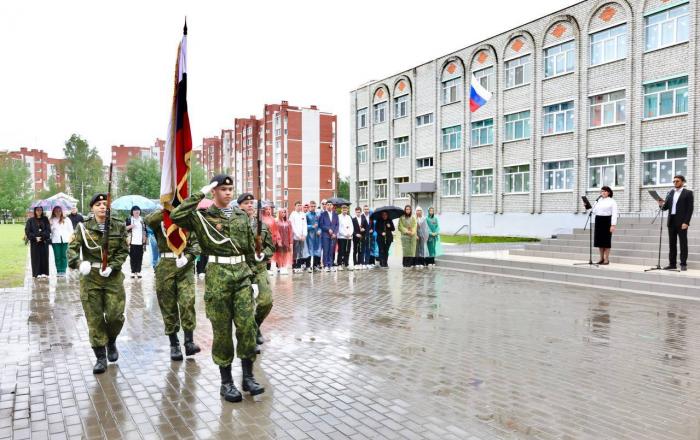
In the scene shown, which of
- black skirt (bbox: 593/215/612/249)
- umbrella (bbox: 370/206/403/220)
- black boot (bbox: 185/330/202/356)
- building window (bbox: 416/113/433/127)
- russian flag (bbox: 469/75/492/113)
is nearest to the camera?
black boot (bbox: 185/330/202/356)

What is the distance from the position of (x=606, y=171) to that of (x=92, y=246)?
81.7 feet

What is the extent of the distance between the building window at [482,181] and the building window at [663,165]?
9619 millimetres

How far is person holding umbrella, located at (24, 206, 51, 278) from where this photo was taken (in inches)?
572

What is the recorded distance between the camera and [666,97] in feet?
75.8

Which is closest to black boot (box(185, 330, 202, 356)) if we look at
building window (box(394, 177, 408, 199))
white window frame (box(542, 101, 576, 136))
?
white window frame (box(542, 101, 576, 136))

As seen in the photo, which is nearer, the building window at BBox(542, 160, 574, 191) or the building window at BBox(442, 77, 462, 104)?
the building window at BBox(542, 160, 574, 191)

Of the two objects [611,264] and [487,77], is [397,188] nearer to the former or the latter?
[487,77]

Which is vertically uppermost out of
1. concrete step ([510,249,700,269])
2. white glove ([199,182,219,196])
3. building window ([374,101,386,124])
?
building window ([374,101,386,124])

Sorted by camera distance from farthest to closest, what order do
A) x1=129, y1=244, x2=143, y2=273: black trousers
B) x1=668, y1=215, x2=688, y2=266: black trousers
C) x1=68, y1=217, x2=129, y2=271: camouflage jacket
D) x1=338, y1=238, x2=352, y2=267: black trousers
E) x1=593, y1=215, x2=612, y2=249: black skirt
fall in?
x1=338, y1=238, x2=352, y2=267: black trousers, x1=129, y1=244, x2=143, y2=273: black trousers, x1=593, y1=215, x2=612, y2=249: black skirt, x1=668, y1=215, x2=688, y2=266: black trousers, x1=68, y1=217, x2=129, y2=271: camouflage jacket

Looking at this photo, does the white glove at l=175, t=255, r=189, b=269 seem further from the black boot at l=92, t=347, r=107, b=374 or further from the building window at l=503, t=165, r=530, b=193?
the building window at l=503, t=165, r=530, b=193

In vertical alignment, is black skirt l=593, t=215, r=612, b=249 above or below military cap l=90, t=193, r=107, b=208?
below

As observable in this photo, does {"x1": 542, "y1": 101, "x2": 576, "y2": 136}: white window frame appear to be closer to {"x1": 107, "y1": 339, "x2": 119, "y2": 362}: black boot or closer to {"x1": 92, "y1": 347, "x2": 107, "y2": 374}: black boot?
{"x1": 107, "y1": 339, "x2": 119, "y2": 362}: black boot

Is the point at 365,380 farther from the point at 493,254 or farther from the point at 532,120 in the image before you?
the point at 532,120

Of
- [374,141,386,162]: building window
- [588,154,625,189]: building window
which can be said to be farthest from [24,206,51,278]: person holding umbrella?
[374,141,386,162]: building window
